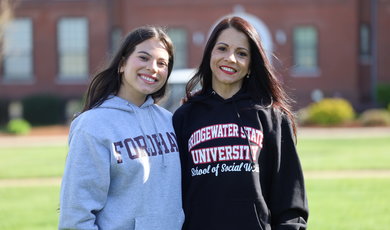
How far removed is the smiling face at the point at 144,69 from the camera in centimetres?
350

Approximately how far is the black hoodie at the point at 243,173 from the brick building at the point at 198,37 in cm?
2360

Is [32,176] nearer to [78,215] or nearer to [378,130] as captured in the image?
[78,215]

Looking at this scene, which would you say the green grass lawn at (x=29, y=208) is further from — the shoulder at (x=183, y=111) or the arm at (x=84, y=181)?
the arm at (x=84, y=181)

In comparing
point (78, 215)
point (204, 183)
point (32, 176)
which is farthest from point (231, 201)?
point (32, 176)

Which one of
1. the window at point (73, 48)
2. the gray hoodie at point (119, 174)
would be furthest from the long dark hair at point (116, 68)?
the window at point (73, 48)

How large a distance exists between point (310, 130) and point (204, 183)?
1962cm

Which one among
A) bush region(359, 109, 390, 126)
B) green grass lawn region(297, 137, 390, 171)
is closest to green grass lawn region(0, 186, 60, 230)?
green grass lawn region(297, 137, 390, 171)

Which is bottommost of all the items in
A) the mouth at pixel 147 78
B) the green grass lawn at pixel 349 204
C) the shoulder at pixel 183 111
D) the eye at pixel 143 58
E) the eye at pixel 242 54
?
the green grass lawn at pixel 349 204

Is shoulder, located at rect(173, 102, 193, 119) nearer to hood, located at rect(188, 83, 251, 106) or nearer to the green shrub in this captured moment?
hood, located at rect(188, 83, 251, 106)

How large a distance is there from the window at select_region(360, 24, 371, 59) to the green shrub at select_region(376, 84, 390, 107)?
261 centimetres

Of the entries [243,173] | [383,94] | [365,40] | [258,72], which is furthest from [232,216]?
[365,40]

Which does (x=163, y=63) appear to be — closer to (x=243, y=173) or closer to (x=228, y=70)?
(x=228, y=70)

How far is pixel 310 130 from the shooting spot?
891 inches

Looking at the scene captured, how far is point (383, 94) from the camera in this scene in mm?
26812
